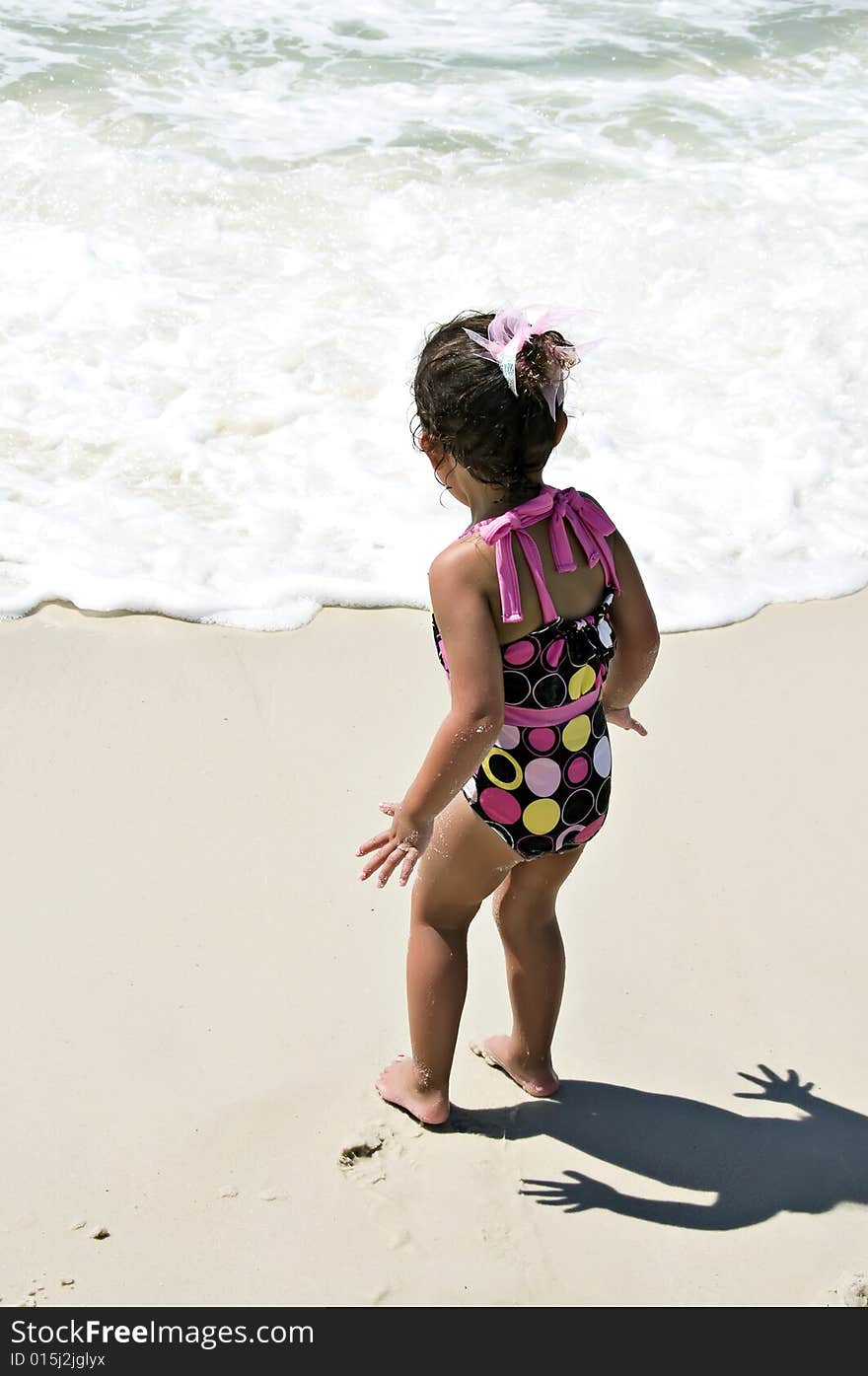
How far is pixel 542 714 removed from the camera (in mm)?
2082

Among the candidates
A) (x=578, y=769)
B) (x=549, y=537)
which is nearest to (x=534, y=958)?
(x=578, y=769)

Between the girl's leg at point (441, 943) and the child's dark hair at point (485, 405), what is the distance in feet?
1.94

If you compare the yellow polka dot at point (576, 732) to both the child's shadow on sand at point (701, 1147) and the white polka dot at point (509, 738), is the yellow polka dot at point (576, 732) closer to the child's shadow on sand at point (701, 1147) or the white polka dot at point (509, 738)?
the white polka dot at point (509, 738)

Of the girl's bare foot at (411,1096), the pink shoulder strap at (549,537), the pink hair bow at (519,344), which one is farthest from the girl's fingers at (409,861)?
the pink hair bow at (519,344)

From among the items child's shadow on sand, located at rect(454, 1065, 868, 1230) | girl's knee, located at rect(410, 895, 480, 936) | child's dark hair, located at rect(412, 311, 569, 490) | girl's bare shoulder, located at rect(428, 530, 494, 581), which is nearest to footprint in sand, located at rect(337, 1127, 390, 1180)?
child's shadow on sand, located at rect(454, 1065, 868, 1230)

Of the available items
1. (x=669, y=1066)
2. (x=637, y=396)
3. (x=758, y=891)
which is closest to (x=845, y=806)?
(x=758, y=891)

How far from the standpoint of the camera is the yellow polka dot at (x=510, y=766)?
2.12 meters

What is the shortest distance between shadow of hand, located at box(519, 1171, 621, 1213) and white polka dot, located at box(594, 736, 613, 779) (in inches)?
28.6

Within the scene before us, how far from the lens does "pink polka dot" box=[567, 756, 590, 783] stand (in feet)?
7.01

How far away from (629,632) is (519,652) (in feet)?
0.79

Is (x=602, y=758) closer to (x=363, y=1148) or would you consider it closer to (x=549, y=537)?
(x=549, y=537)

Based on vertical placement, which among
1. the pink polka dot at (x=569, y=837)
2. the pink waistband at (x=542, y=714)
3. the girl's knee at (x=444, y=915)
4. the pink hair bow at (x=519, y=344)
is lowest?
the girl's knee at (x=444, y=915)

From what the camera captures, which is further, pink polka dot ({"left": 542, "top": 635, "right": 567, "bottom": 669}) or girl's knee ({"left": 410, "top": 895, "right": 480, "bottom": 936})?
girl's knee ({"left": 410, "top": 895, "right": 480, "bottom": 936})

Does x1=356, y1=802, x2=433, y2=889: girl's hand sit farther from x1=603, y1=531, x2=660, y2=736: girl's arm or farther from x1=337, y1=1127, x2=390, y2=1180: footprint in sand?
x1=337, y1=1127, x2=390, y2=1180: footprint in sand
